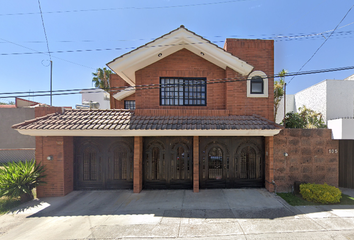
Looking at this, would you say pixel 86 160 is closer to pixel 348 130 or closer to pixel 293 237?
pixel 293 237

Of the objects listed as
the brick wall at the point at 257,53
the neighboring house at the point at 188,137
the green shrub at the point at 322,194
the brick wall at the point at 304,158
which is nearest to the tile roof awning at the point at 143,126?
the neighboring house at the point at 188,137

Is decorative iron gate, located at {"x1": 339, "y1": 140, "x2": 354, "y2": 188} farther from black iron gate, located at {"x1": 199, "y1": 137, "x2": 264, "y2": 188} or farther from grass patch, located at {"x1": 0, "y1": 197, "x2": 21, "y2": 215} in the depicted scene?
grass patch, located at {"x1": 0, "y1": 197, "x2": 21, "y2": 215}

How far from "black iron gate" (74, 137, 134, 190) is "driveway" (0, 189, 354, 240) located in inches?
35.1

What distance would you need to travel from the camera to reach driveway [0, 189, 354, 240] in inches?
178

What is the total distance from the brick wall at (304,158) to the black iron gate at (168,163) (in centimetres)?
424

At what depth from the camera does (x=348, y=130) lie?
7.23m

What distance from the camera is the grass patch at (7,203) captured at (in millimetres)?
6000

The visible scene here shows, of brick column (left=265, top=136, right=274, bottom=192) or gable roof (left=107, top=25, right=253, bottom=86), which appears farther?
brick column (left=265, top=136, right=274, bottom=192)

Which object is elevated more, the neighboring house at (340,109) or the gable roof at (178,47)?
the gable roof at (178,47)

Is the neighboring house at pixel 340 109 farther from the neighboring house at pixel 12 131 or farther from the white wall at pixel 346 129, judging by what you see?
the neighboring house at pixel 12 131

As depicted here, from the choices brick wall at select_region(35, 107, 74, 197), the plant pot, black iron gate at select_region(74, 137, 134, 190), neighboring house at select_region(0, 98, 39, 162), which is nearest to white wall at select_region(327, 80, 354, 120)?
black iron gate at select_region(74, 137, 134, 190)

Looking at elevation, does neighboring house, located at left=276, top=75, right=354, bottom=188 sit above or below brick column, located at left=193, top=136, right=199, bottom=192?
above

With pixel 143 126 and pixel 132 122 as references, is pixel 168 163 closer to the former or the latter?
pixel 143 126

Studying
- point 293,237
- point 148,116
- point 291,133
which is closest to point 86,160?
point 148,116
